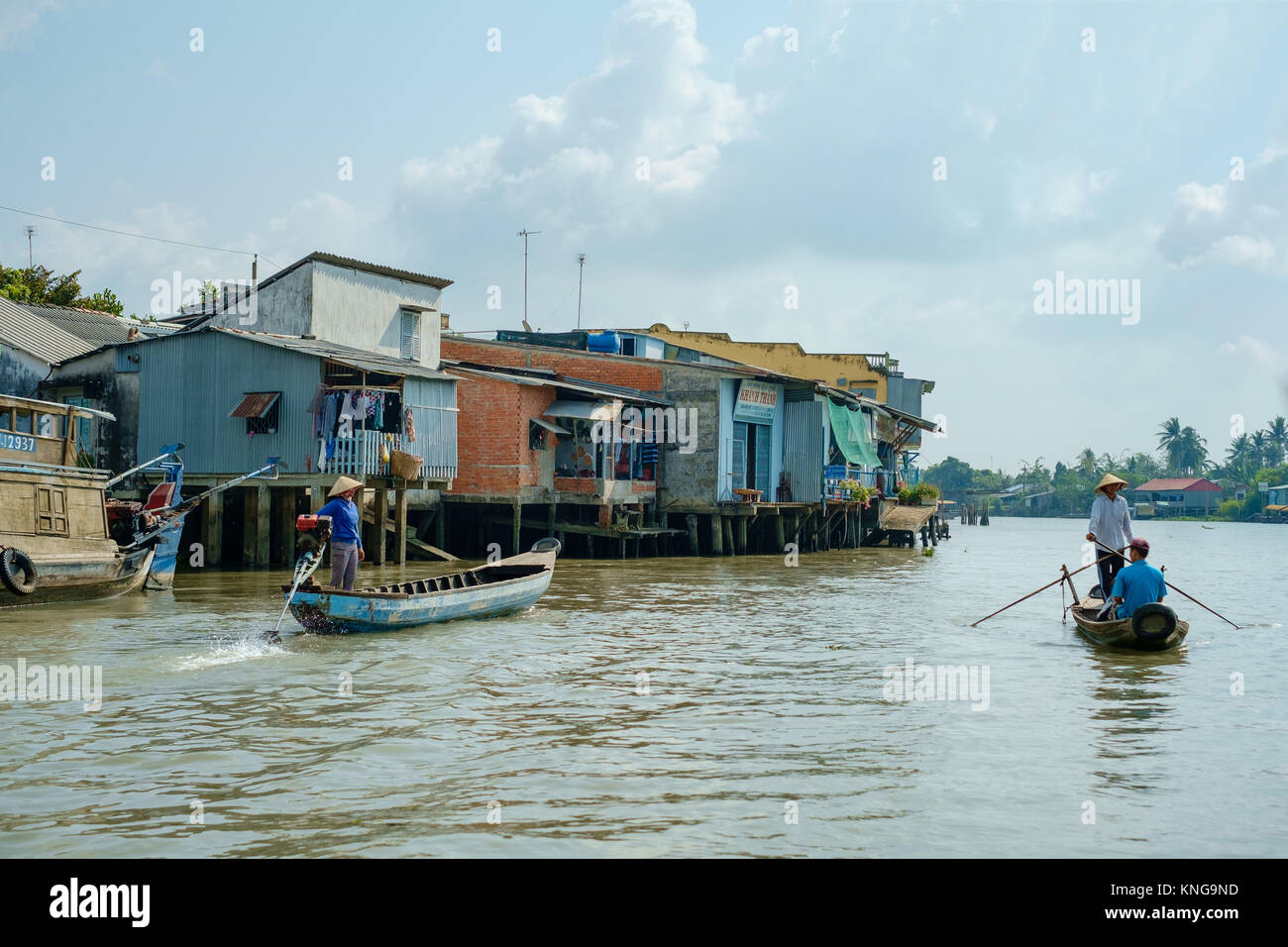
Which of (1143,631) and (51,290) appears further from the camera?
(51,290)

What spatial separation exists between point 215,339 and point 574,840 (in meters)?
19.8

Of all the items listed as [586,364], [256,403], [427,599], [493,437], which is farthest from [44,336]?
[427,599]

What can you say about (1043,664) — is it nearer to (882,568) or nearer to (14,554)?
(14,554)

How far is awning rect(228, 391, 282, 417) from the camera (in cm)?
2275

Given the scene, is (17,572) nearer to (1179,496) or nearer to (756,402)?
(756,402)

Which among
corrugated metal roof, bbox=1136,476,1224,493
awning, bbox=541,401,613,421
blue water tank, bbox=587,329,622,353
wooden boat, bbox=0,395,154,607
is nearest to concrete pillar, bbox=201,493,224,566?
wooden boat, bbox=0,395,154,607

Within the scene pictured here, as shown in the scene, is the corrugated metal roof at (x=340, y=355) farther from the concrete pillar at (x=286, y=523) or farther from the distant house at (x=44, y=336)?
the distant house at (x=44, y=336)

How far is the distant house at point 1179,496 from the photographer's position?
318 ft

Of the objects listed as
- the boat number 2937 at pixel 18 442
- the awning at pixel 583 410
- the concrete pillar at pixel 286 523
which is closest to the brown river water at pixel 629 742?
the boat number 2937 at pixel 18 442

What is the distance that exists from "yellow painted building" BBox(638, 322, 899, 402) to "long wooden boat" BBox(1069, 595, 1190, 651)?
3410cm

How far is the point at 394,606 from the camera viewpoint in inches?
534

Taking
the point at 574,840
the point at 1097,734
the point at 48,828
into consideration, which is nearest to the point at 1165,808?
the point at 1097,734

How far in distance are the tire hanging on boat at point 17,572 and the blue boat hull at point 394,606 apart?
522 cm

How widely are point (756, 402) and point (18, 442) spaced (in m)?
20.3
